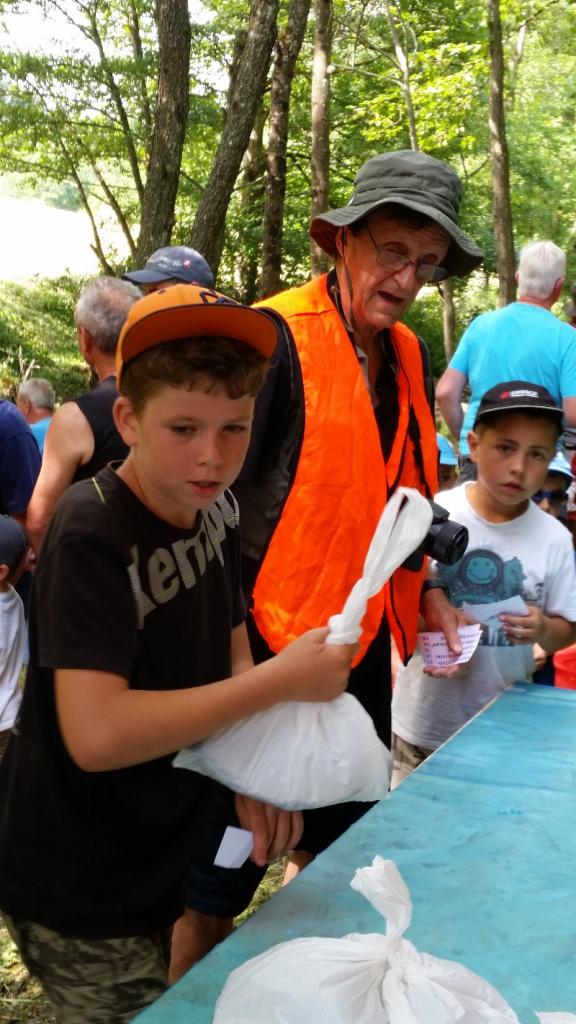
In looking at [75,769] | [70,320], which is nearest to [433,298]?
[70,320]

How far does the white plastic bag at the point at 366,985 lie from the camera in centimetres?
102

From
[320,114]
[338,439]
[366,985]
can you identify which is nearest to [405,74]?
[320,114]

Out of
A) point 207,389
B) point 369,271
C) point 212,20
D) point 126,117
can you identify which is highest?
point 212,20

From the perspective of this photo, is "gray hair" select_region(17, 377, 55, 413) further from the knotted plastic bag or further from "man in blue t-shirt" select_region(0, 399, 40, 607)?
the knotted plastic bag

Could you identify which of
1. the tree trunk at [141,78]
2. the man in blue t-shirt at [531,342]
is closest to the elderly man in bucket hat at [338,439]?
the man in blue t-shirt at [531,342]

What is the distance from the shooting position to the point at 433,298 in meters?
26.0

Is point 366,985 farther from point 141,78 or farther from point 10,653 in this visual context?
point 141,78

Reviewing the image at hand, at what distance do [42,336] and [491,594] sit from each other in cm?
1823

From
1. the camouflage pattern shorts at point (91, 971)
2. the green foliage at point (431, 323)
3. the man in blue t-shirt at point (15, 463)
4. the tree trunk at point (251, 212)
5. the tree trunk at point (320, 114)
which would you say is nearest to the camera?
the camouflage pattern shorts at point (91, 971)

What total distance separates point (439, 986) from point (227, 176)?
7.11 metres

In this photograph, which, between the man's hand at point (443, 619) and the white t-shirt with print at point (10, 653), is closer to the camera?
the man's hand at point (443, 619)

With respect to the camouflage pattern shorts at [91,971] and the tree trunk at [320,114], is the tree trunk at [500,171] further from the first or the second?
the camouflage pattern shorts at [91,971]

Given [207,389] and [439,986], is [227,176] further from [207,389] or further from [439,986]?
[439,986]

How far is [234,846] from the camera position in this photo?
168cm
